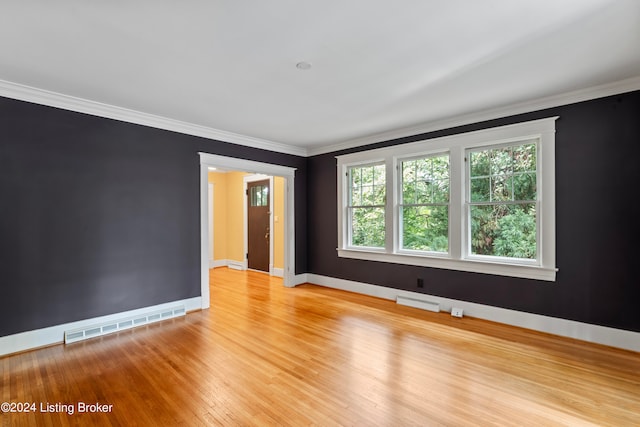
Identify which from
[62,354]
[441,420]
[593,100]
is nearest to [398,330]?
[441,420]

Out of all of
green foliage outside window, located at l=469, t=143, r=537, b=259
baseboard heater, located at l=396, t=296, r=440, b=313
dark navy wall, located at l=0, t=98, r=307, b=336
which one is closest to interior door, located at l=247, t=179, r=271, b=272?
dark navy wall, located at l=0, t=98, r=307, b=336

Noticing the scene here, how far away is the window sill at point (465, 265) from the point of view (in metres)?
3.38

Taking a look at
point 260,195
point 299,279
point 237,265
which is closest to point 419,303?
point 299,279

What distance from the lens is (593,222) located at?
122 inches

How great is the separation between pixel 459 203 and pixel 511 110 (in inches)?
48.7

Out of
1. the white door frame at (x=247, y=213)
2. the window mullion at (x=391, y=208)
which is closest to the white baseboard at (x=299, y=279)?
the white door frame at (x=247, y=213)

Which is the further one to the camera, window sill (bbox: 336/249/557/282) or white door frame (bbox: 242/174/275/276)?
white door frame (bbox: 242/174/275/276)

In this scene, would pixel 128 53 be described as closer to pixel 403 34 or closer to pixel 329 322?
pixel 403 34

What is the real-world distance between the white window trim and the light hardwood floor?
755 mm

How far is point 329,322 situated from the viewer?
3730 millimetres

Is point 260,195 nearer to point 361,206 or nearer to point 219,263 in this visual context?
point 219,263

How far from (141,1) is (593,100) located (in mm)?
4088

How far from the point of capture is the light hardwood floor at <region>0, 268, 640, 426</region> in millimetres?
1998

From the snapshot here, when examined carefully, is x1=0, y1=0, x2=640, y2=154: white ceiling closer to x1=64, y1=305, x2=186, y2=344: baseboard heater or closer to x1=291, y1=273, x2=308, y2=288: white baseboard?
x1=64, y1=305, x2=186, y2=344: baseboard heater
